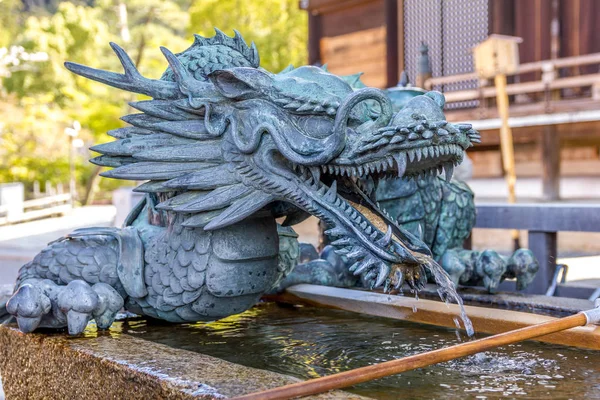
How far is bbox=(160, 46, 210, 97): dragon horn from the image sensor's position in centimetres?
234

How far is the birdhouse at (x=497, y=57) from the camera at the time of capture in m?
9.33

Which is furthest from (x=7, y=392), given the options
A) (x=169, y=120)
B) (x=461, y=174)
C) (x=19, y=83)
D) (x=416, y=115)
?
(x=19, y=83)

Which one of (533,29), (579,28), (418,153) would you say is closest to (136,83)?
(418,153)

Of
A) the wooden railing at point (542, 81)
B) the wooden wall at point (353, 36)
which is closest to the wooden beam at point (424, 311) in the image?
the wooden railing at point (542, 81)

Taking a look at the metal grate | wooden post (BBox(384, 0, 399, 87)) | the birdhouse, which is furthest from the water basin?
wooden post (BBox(384, 0, 399, 87))

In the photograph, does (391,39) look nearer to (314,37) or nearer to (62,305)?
(314,37)

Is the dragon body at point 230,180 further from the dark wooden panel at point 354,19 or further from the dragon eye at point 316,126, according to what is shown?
the dark wooden panel at point 354,19

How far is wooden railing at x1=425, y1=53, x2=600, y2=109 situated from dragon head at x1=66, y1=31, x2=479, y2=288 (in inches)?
360

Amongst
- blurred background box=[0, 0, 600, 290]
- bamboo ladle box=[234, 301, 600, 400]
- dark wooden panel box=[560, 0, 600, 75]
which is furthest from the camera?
dark wooden panel box=[560, 0, 600, 75]

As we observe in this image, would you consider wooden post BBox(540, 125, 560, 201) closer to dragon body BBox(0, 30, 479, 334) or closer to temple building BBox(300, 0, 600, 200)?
temple building BBox(300, 0, 600, 200)

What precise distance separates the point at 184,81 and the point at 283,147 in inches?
18.0

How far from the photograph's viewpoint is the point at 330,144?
6.98 ft

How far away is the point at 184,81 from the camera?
235 cm

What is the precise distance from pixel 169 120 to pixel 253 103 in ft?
1.05
